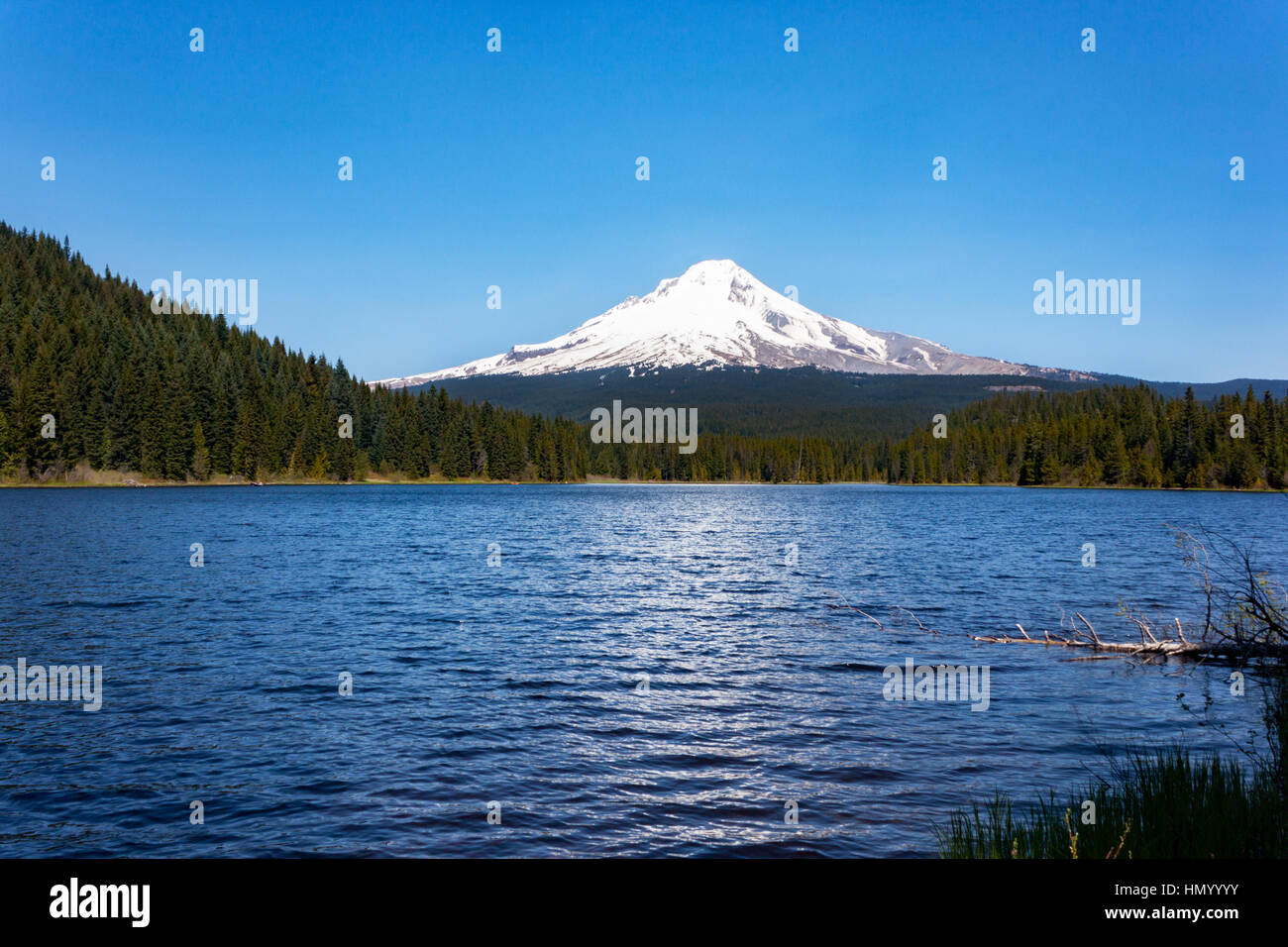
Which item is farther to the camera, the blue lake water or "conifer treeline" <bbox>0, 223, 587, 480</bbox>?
"conifer treeline" <bbox>0, 223, 587, 480</bbox>

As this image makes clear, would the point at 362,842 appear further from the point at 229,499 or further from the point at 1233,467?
the point at 1233,467

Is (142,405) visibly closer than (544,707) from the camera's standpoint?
No

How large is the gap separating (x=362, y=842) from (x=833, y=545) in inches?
2273

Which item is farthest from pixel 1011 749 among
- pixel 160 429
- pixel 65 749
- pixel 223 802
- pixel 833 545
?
pixel 160 429

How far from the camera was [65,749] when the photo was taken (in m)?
16.8

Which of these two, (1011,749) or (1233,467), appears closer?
(1011,749)

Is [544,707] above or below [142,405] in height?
below

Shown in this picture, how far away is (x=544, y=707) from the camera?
2022 cm

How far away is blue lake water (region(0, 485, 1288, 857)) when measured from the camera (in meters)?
13.5

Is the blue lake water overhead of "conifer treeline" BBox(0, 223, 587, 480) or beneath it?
beneath

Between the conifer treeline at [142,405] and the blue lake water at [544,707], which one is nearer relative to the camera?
the blue lake water at [544,707]

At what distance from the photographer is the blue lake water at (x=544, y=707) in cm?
1354

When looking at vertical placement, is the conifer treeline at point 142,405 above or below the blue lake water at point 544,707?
above
